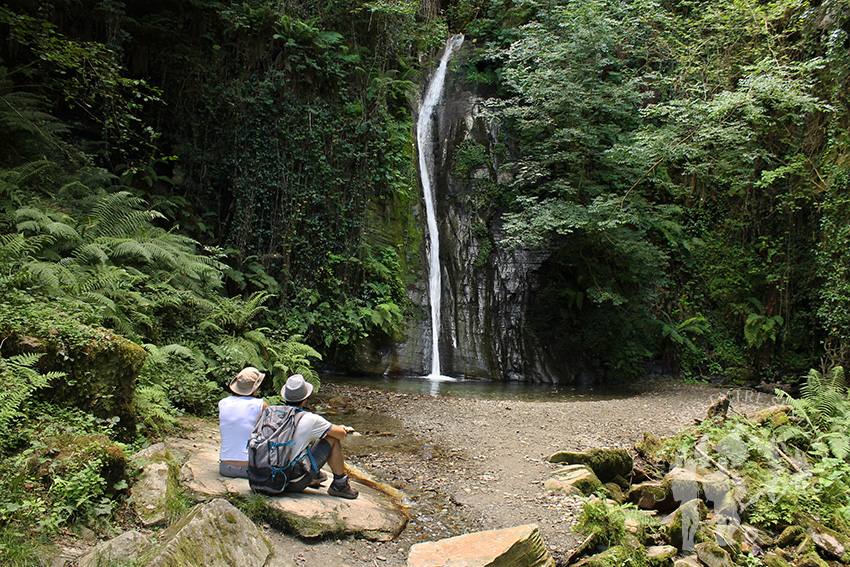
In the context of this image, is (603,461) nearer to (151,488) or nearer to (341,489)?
(341,489)

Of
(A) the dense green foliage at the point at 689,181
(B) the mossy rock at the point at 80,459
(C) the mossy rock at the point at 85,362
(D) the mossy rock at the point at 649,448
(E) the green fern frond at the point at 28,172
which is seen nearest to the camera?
(B) the mossy rock at the point at 80,459

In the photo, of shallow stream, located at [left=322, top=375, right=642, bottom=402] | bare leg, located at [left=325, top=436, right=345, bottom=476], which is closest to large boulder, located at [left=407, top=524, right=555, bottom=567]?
bare leg, located at [left=325, top=436, right=345, bottom=476]

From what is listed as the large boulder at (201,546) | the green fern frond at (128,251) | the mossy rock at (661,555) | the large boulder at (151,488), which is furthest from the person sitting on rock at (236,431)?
the green fern frond at (128,251)

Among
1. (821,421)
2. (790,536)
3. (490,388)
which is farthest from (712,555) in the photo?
(490,388)

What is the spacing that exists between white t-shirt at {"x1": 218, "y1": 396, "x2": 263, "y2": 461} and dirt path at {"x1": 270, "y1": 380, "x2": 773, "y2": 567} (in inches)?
34.6

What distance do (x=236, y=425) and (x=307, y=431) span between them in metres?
0.61

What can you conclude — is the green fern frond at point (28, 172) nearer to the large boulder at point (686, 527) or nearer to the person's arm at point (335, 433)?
the person's arm at point (335, 433)

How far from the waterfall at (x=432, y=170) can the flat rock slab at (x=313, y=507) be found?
8090 mm

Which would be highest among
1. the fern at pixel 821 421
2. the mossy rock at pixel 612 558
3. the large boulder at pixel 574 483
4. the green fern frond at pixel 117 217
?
the green fern frond at pixel 117 217

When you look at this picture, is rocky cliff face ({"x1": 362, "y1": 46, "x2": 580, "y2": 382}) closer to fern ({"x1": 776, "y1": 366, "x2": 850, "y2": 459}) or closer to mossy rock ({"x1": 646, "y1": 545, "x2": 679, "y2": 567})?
fern ({"x1": 776, "y1": 366, "x2": 850, "y2": 459})

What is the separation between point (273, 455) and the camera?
12.3 ft

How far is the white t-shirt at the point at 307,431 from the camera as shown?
3.83m

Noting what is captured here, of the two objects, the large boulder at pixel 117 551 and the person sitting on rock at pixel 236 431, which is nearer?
the large boulder at pixel 117 551

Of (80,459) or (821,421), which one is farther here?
(821,421)
